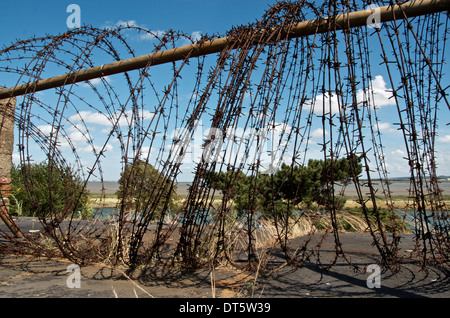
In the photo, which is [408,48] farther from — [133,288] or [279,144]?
[133,288]

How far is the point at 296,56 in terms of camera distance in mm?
2838

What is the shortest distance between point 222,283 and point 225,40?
2.06m

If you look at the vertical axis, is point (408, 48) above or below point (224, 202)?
above

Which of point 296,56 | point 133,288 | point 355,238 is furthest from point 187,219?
point 355,238

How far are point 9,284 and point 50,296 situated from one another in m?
0.54

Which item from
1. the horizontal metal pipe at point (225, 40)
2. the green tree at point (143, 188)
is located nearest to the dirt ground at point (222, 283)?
the green tree at point (143, 188)

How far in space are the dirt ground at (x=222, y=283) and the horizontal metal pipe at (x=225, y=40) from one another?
1.76 metres

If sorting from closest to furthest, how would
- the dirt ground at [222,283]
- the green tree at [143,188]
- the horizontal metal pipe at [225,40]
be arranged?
the dirt ground at [222,283] < the horizontal metal pipe at [225,40] < the green tree at [143,188]

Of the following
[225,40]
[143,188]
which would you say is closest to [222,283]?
[143,188]

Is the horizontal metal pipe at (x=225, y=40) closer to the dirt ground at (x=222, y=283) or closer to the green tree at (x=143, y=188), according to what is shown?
the green tree at (x=143, y=188)

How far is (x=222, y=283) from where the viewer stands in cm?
237

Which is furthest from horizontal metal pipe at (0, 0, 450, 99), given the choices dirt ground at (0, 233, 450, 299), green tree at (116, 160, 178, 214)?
dirt ground at (0, 233, 450, 299)

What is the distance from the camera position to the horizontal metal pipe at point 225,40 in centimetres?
235
